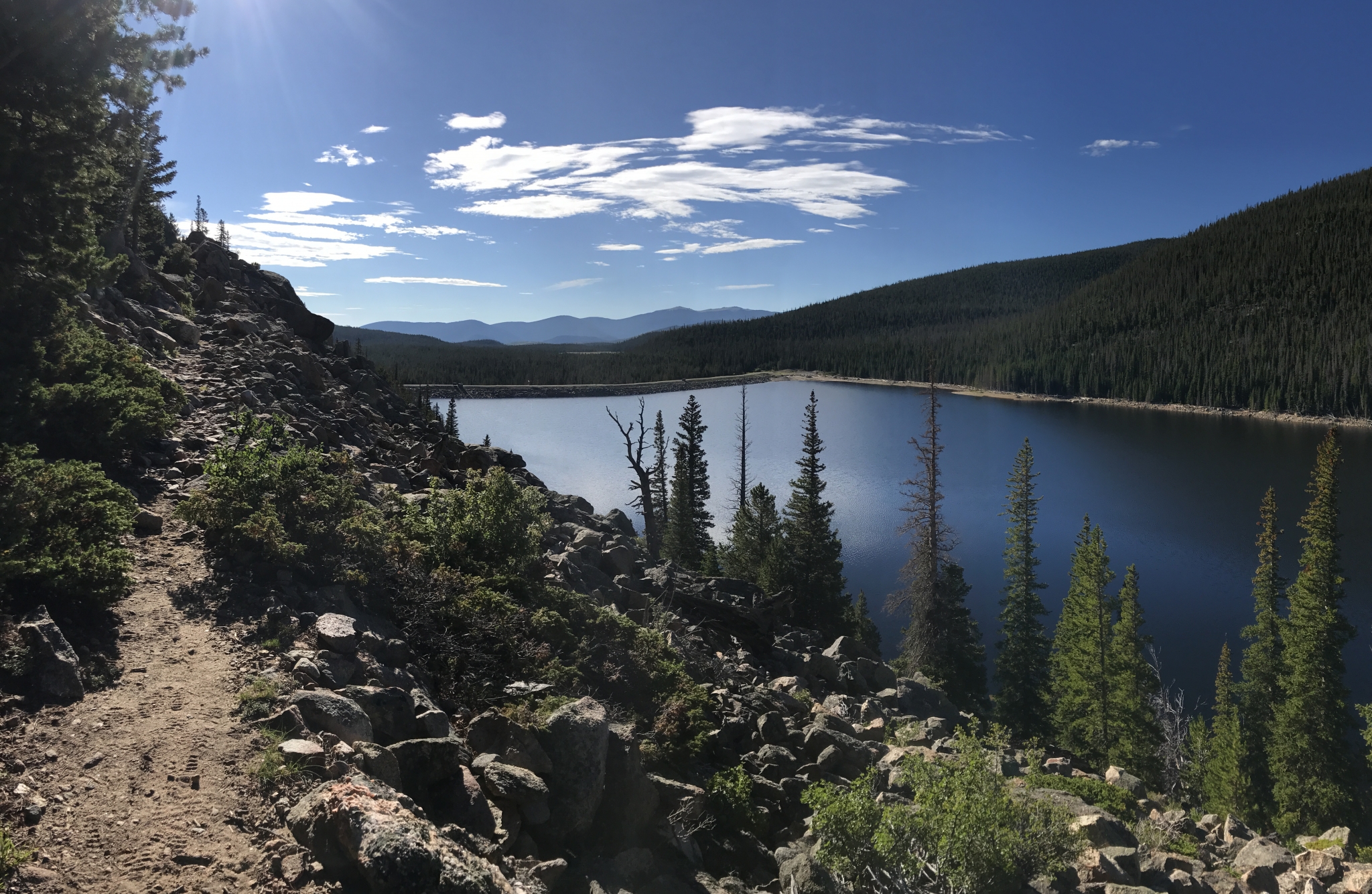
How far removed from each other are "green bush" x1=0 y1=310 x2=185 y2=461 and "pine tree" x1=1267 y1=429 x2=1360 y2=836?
3897cm

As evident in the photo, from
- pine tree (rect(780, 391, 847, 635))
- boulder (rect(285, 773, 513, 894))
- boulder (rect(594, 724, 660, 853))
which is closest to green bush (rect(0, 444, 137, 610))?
boulder (rect(285, 773, 513, 894))

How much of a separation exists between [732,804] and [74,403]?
12204mm

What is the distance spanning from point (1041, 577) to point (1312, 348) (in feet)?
407

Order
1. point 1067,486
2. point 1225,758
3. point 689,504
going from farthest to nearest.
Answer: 1. point 1067,486
2. point 689,504
3. point 1225,758

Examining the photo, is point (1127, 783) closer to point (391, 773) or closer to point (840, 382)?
point (391, 773)

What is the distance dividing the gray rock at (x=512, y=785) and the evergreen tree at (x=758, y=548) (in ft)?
95.6

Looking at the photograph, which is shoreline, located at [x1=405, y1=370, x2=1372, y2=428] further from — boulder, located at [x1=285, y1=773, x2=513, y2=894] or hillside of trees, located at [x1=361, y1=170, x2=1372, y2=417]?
boulder, located at [x1=285, y1=773, x2=513, y2=894]

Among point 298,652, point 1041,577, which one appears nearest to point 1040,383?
point 1041,577

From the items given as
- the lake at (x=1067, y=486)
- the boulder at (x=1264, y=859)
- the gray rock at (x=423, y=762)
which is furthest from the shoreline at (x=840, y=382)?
the gray rock at (x=423, y=762)

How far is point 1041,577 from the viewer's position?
4862 centimetres

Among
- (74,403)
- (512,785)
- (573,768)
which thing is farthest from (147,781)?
(74,403)

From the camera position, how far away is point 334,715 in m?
7.50

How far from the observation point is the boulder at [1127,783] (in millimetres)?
16547

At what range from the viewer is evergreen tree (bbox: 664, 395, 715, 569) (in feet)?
160
